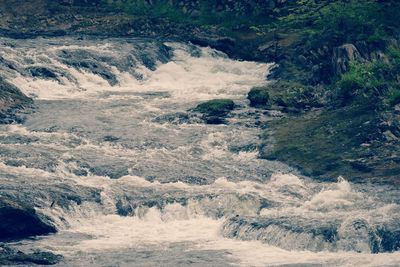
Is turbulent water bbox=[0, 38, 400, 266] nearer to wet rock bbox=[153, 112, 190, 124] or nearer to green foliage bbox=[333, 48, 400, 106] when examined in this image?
wet rock bbox=[153, 112, 190, 124]

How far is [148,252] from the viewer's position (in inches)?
1967

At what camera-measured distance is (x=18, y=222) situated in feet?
169

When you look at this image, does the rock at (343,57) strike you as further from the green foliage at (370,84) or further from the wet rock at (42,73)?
the wet rock at (42,73)

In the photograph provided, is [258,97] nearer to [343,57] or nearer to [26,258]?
[343,57]

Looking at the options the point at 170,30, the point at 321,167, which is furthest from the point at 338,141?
the point at 170,30

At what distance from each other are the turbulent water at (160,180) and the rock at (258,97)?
2.09 ft

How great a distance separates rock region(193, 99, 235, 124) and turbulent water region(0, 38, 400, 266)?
556 millimetres

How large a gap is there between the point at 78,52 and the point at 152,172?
1977cm

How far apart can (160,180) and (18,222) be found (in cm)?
816

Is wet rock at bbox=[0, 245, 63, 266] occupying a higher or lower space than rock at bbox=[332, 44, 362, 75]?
lower

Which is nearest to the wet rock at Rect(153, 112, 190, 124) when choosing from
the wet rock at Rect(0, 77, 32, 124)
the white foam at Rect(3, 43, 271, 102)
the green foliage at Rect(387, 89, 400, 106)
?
the white foam at Rect(3, 43, 271, 102)

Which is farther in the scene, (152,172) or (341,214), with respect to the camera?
(152,172)

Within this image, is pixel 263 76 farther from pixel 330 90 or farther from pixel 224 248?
pixel 224 248

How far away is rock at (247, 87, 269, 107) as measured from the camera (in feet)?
228
